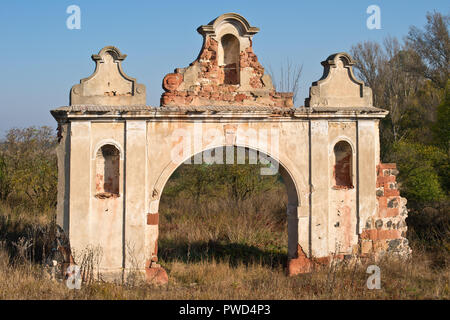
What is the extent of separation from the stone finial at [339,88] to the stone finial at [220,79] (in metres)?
0.55

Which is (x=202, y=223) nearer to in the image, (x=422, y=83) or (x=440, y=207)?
(x=440, y=207)

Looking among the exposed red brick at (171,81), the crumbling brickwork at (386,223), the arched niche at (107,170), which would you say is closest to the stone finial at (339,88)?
the crumbling brickwork at (386,223)

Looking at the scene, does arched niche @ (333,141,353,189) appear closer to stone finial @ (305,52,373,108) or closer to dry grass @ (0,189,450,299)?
stone finial @ (305,52,373,108)

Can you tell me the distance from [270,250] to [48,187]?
314 inches

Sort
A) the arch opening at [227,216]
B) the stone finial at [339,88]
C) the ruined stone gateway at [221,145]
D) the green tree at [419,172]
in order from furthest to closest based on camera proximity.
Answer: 1. the green tree at [419,172]
2. the arch opening at [227,216]
3. the stone finial at [339,88]
4. the ruined stone gateway at [221,145]

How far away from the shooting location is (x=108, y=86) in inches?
325

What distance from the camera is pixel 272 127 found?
27.8 feet

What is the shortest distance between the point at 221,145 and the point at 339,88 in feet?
8.03

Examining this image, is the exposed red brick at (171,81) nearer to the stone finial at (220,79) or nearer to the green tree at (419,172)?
the stone finial at (220,79)

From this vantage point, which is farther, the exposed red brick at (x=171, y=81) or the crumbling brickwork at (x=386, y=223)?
the crumbling brickwork at (x=386, y=223)

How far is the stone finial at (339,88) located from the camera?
28.8ft

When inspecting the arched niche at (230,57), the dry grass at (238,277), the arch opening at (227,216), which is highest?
the arched niche at (230,57)

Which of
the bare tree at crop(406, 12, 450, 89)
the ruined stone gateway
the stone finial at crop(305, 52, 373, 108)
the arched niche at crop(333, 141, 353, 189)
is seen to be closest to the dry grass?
the ruined stone gateway

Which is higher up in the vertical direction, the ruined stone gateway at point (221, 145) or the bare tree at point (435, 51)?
the bare tree at point (435, 51)
